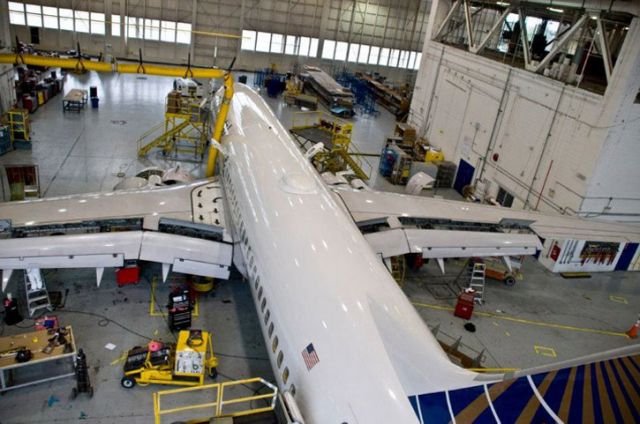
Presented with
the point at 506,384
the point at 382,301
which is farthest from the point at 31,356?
the point at 506,384

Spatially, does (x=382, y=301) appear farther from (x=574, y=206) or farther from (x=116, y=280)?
(x=574, y=206)

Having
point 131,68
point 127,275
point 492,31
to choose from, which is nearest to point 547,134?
point 492,31

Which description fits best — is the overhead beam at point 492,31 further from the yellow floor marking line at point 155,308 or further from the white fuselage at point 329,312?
the yellow floor marking line at point 155,308

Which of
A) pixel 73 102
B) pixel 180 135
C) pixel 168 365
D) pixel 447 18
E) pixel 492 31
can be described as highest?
pixel 447 18

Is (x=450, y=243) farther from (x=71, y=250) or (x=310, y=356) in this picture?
(x=71, y=250)

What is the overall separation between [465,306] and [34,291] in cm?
1485

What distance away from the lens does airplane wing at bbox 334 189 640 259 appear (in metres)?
17.5

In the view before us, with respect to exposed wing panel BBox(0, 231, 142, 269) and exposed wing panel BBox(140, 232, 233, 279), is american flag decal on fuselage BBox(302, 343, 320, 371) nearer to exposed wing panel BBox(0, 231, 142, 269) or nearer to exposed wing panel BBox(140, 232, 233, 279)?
exposed wing panel BBox(140, 232, 233, 279)

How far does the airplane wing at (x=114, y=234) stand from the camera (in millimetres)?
13883

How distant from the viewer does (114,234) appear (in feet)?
48.3

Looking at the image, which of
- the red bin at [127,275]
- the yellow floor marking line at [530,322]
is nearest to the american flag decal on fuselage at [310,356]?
the red bin at [127,275]

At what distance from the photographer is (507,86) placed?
91.9 feet

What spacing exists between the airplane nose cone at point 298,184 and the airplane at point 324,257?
0.04 metres

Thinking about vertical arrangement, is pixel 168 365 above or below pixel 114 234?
below
